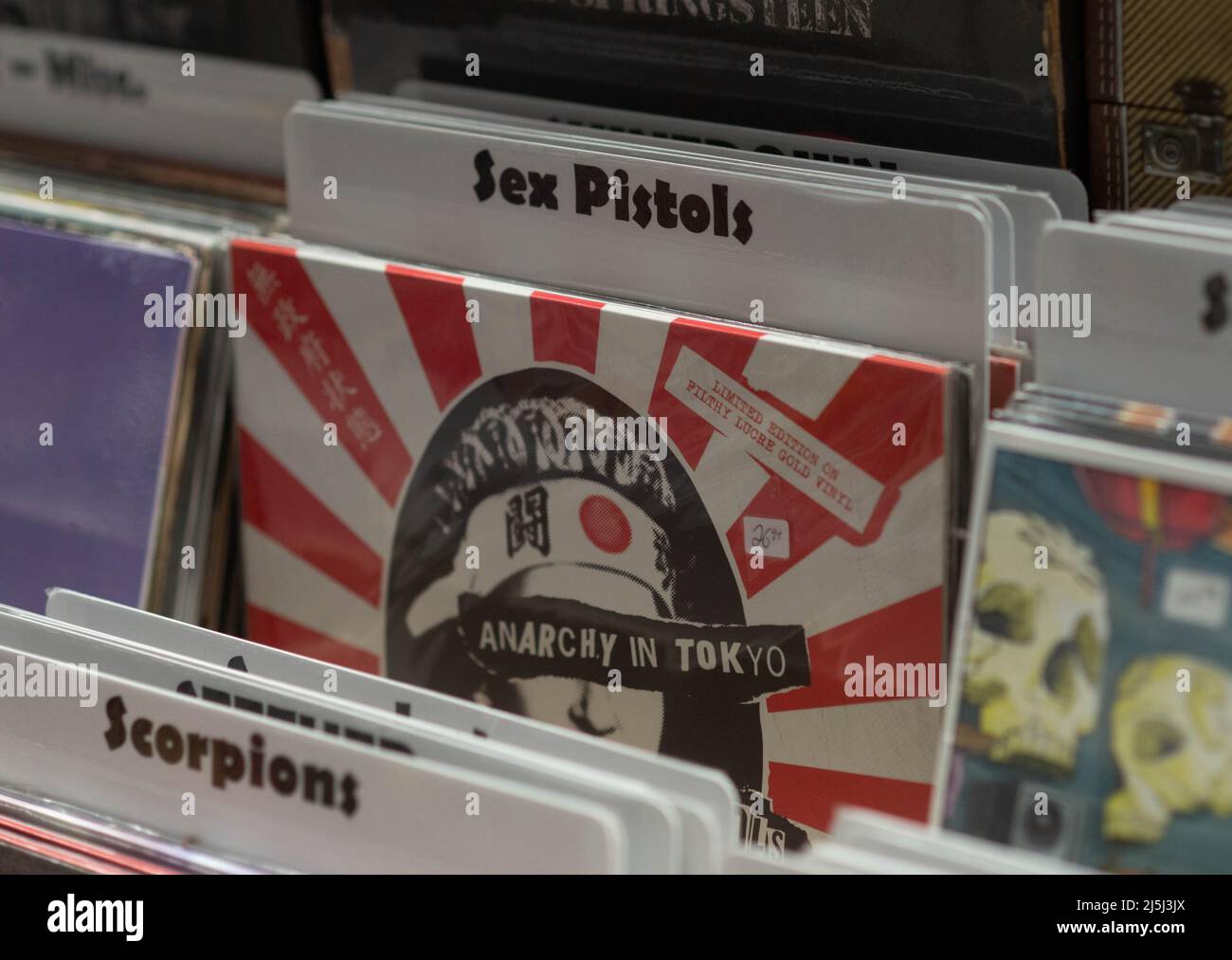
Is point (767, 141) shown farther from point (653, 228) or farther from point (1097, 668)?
point (1097, 668)

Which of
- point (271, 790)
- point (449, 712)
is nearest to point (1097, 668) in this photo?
point (449, 712)

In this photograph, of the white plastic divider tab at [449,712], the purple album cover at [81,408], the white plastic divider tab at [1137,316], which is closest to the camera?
the white plastic divider tab at [449,712]

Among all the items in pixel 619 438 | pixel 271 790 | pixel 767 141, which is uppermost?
pixel 767 141

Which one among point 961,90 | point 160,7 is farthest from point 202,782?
point 160,7

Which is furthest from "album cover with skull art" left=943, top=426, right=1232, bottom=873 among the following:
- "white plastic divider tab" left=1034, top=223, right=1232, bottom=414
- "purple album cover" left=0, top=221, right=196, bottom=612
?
"purple album cover" left=0, top=221, right=196, bottom=612

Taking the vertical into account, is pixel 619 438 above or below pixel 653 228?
below

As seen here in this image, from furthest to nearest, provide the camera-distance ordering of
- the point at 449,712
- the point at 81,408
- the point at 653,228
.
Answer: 1. the point at 81,408
2. the point at 653,228
3. the point at 449,712

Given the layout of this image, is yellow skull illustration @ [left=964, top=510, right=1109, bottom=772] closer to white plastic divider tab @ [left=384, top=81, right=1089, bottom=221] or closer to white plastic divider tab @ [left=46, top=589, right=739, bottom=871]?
white plastic divider tab @ [left=46, top=589, right=739, bottom=871]

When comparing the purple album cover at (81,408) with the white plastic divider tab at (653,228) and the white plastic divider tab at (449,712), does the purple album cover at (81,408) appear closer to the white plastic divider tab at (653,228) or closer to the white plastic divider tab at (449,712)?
the white plastic divider tab at (653,228)

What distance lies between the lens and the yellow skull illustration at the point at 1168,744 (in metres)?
1.09

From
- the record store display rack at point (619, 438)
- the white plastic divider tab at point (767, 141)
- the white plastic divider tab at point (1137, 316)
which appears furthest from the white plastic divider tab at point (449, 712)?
the white plastic divider tab at point (767, 141)

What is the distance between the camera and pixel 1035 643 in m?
1.17

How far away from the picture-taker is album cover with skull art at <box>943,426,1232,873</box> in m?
1.10

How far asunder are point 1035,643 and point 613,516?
53 cm
